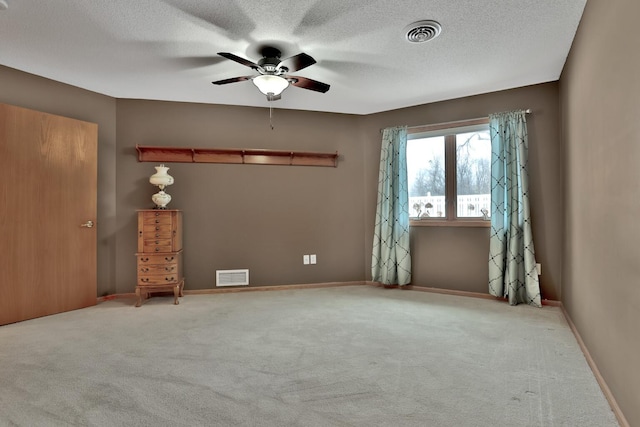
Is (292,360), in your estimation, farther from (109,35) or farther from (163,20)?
(109,35)

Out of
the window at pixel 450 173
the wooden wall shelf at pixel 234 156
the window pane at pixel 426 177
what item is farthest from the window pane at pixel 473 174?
the wooden wall shelf at pixel 234 156

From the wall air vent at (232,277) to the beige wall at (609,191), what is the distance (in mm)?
3426

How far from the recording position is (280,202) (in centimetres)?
445

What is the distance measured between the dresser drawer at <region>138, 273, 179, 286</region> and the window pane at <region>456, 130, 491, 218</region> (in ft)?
11.2

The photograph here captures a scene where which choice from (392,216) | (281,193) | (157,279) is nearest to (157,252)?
(157,279)

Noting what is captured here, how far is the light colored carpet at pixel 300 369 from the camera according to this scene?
159 centimetres

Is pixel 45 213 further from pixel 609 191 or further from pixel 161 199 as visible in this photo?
pixel 609 191

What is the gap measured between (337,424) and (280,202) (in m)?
3.20

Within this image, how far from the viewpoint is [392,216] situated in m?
4.32

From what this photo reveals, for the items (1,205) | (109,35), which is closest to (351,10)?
(109,35)

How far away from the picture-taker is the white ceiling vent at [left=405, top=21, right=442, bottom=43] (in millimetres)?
2484

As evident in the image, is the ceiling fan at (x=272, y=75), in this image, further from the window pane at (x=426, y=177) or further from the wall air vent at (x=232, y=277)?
the wall air vent at (x=232, y=277)

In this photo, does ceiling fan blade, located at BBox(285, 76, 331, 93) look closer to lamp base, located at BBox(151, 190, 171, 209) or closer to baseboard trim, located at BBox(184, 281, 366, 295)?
lamp base, located at BBox(151, 190, 171, 209)

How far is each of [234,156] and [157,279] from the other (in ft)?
5.69
